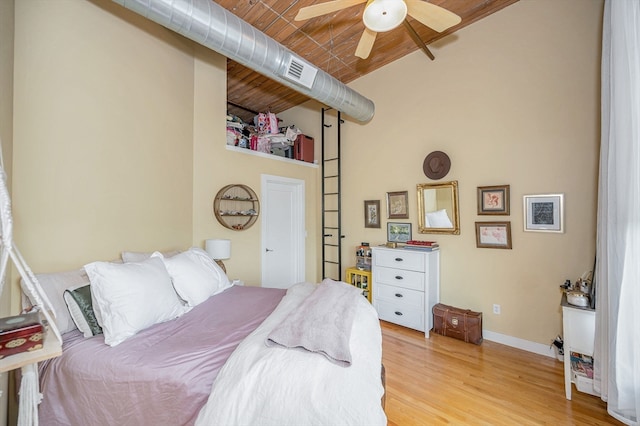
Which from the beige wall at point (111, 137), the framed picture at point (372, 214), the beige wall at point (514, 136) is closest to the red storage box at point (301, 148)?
the beige wall at point (111, 137)

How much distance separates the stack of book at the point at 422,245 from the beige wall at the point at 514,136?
11 cm

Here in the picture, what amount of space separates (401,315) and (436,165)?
5.91 feet

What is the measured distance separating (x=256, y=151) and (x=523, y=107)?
302 centimetres

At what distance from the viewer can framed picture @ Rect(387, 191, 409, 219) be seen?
3369mm

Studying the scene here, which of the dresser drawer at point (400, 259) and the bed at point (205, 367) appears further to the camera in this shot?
the dresser drawer at point (400, 259)

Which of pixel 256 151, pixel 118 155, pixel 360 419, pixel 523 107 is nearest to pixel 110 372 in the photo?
pixel 360 419

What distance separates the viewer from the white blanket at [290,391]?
0.95 meters

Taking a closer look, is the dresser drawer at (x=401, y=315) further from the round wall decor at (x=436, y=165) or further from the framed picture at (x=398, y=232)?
the round wall decor at (x=436, y=165)

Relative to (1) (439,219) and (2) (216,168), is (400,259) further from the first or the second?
(2) (216,168)

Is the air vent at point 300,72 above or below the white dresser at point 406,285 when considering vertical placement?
above

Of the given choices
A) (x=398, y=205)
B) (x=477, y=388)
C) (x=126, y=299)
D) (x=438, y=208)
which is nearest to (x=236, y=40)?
(x=126, y=299)

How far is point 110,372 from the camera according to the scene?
Answer: 1243mm

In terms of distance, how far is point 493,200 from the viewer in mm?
2730

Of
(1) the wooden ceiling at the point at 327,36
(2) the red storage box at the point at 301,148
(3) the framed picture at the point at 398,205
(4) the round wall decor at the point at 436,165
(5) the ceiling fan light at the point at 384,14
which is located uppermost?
(1) the wooden ceiling at the point at 327,36
